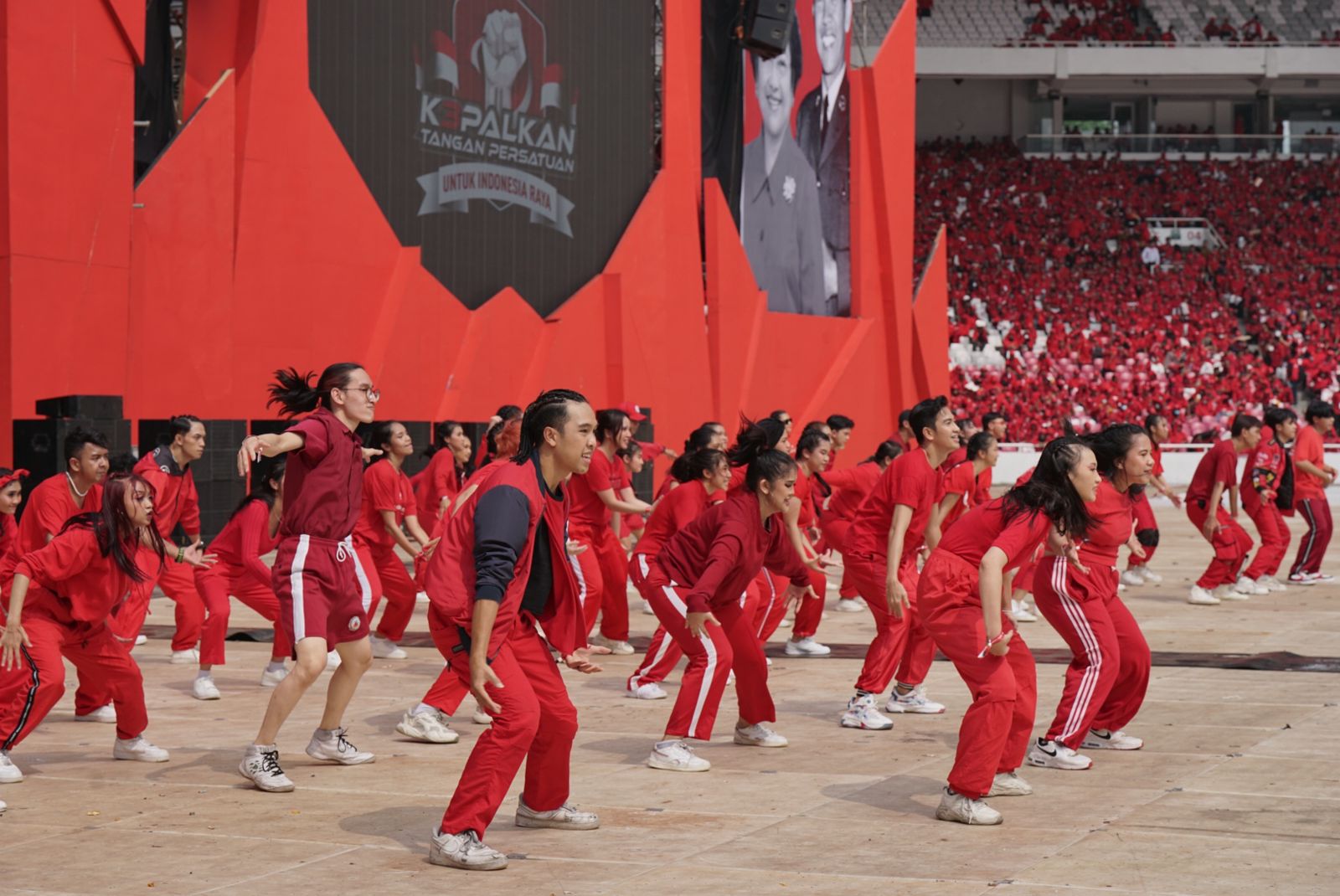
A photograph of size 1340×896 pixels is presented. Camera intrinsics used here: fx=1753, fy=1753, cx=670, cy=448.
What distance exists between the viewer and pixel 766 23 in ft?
76.2

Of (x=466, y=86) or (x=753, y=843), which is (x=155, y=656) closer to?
(x=753, y=843)

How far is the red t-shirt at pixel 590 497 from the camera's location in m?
11.0

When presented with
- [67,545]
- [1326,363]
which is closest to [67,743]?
[67,545]

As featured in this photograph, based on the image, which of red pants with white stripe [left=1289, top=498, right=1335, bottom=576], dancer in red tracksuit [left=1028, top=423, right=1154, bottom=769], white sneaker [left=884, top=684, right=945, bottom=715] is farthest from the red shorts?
red pants with white stripe [left=1289, top=498, right=1335, bottom=576]

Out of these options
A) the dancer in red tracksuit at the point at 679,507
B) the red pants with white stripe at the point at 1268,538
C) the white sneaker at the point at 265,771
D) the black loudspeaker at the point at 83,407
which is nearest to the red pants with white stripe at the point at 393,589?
the dancer in red tracksuit at the point at 679,507

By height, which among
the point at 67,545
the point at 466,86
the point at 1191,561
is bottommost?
the point at 1191,561

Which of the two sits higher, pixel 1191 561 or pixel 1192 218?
pixel 1192 218

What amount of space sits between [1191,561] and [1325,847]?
1398 centimetres

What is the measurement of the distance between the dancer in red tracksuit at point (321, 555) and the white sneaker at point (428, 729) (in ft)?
2.07

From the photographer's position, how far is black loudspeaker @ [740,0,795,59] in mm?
23172

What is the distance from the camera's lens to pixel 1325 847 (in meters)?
5.71

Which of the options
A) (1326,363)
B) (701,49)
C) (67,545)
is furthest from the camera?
(1326,363)

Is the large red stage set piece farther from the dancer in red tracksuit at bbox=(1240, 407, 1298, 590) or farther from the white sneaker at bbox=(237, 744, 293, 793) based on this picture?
the dancer in red tracksuit at bbox=(1240, 407, 1298, 590)

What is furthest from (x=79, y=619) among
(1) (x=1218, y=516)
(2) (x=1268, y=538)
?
(2) (x=1268, y=538)
